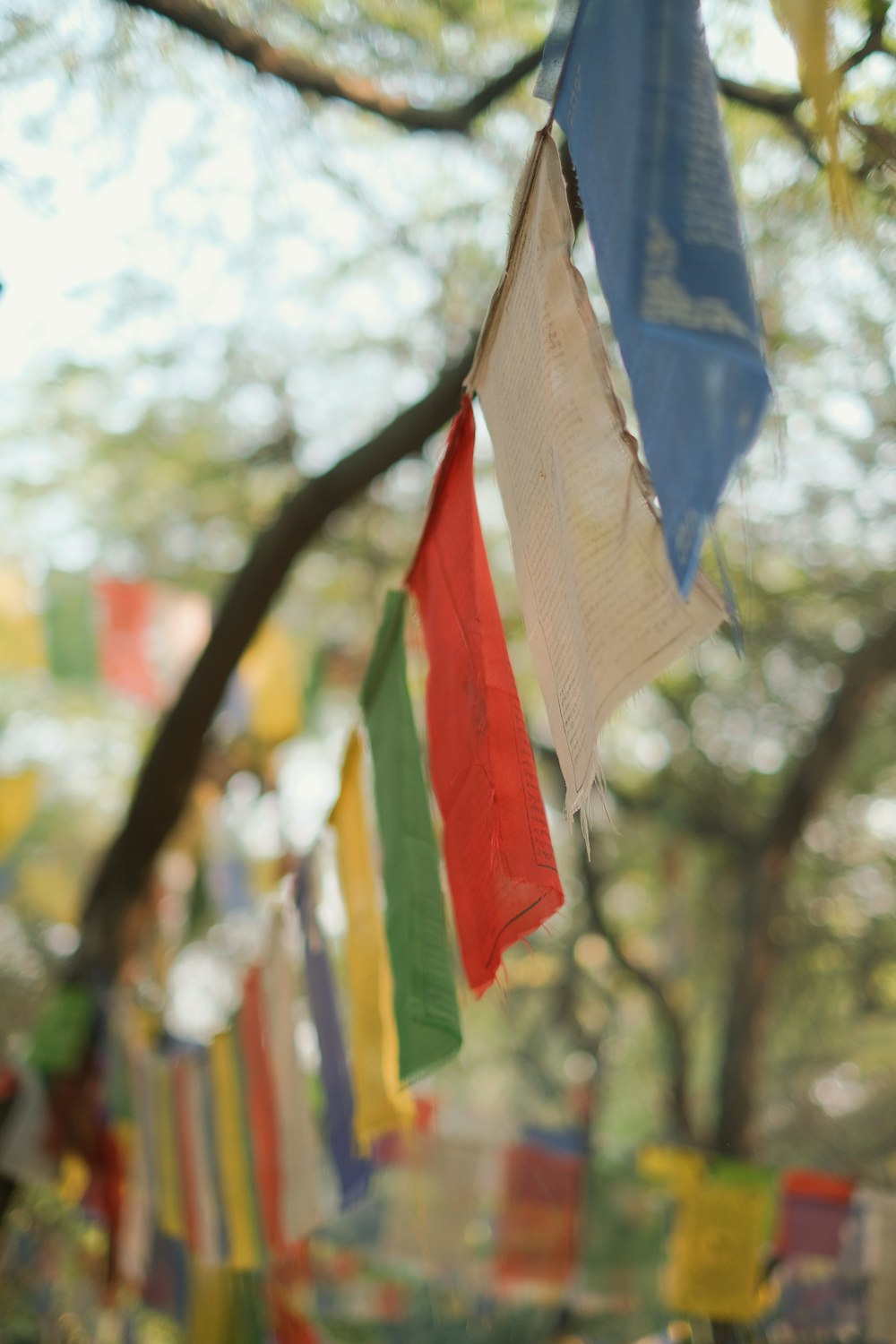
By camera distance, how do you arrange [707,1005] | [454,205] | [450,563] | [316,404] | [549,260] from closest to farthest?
1. [549,260]
2. [450,563]
3. [454,205]
4. [316,404]
5. [707,1005]

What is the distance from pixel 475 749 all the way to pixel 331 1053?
1.60m

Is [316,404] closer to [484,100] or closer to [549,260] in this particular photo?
[484,100]

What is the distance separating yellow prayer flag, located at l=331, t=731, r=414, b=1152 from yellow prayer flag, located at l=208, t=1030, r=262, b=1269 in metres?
1.03

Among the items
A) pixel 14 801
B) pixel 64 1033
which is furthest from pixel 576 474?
pixel 14 801

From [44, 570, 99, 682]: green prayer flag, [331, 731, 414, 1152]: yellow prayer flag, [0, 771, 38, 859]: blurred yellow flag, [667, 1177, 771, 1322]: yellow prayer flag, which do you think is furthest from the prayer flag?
[0, 771, 38, 859]: blurred yellow flag

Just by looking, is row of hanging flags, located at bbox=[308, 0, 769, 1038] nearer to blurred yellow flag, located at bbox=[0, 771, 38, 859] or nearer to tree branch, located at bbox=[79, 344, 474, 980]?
tree branch, located at bbox=[79, 344, 474, 980]

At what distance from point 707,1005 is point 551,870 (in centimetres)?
798

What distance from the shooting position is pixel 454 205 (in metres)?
4.23

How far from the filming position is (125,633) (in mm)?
5746

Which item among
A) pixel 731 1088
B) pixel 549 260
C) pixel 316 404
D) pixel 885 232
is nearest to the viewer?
pixel 549 260

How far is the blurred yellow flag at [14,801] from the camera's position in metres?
5.84

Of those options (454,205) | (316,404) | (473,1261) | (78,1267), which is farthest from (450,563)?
(78,1267)

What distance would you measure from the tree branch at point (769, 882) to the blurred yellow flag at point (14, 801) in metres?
3.55

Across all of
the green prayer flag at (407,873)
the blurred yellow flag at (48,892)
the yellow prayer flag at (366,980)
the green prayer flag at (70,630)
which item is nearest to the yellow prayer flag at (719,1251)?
the yellow prayer flag at (366,980)
